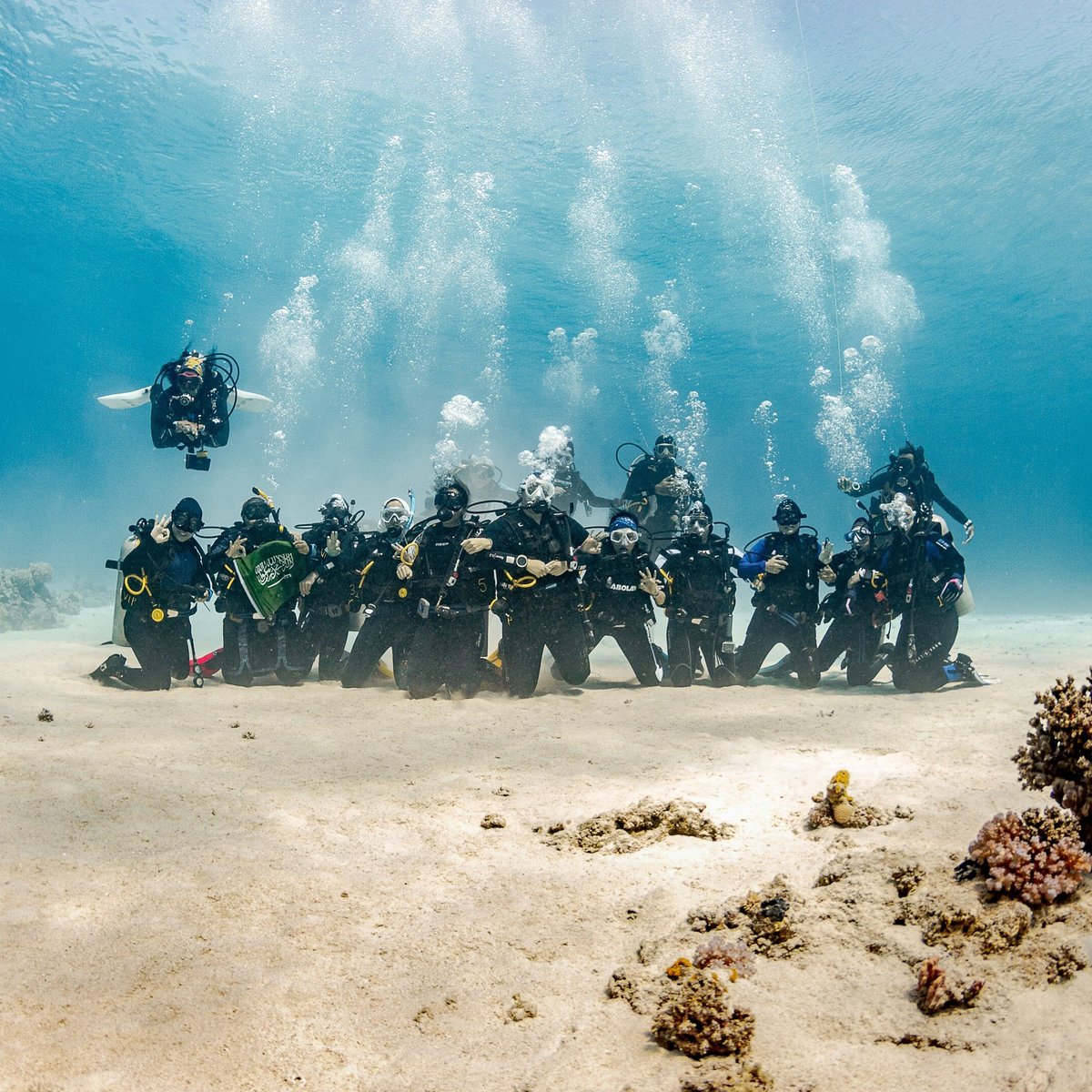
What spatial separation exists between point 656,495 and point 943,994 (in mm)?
10427

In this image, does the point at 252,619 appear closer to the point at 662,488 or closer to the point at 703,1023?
the point at 662,488

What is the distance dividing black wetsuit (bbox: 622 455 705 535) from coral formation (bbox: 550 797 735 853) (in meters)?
8.42

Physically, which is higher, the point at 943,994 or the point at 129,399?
the point at 129,399

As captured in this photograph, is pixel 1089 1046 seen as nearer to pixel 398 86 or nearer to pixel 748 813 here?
pixel 748 813

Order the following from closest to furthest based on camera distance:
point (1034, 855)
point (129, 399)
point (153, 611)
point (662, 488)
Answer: point (1034, 855), point (153, 611), point (129, 399), point (662, 488)

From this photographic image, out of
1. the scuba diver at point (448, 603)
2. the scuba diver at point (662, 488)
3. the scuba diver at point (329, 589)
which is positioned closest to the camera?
the scuba diver at point (448, 603)

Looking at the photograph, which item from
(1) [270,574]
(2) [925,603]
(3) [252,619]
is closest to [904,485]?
(2) [925,603]

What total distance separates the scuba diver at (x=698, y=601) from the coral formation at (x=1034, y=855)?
549cm

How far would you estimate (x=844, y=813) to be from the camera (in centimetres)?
Answer: 360

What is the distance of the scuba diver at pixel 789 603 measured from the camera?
27.5 feet

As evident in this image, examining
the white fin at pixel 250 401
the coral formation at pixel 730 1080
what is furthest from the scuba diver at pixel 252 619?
the coral formation at pixel 730 1080

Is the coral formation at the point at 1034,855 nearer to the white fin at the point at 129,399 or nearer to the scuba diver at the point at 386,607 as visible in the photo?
the scuba diver at the point at 386,607

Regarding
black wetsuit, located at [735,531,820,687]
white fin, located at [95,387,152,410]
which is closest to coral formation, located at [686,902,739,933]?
black wetsuit, located at [735,531,820,687]

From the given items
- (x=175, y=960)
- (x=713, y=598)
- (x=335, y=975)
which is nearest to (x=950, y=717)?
(x=713, y=598)
